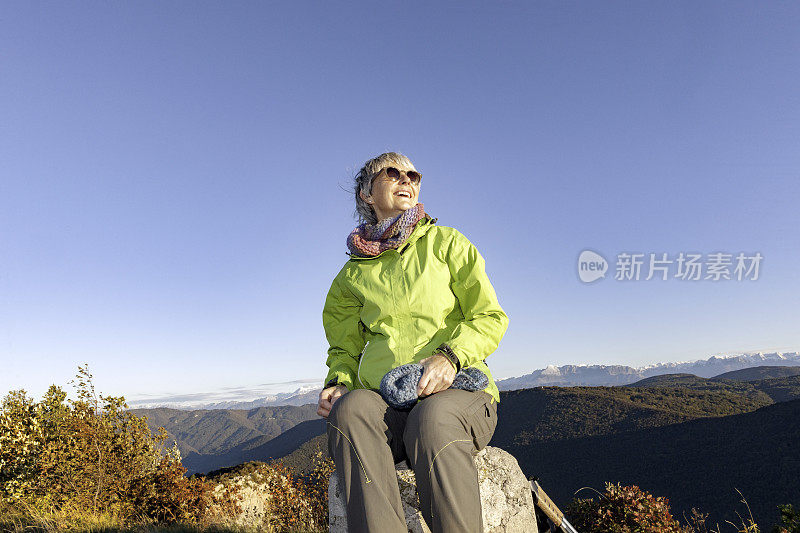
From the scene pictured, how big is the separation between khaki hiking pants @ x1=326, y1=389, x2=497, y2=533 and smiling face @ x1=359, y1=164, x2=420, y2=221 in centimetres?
139

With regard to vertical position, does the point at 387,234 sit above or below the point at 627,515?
above

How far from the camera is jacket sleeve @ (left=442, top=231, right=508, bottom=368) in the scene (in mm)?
2305

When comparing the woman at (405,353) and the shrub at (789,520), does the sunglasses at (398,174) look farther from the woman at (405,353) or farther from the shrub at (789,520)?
the shrub at (789,520)

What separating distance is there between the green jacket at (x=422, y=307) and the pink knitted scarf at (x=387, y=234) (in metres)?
0.04

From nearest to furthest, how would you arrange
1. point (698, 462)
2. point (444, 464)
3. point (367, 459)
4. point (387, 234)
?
point (444, 464)
point (367, 459)
point (387, 234)
point (698, 462)

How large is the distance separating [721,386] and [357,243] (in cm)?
15654

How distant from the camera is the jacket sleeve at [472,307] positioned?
230 cm

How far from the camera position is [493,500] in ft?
8.06

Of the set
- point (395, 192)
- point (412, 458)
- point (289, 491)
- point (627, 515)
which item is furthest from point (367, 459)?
point (289, 491)

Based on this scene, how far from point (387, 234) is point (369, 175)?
665mm

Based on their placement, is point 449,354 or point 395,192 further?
point 395,192

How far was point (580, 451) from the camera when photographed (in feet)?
198

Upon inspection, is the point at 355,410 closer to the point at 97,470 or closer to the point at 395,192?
the point at 395,192

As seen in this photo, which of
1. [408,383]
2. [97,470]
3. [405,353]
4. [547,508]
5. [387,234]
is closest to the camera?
[408,383]
